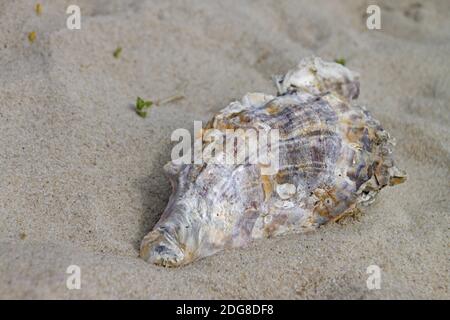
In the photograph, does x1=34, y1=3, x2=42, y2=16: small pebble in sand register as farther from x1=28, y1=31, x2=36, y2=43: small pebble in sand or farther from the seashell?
the seashell

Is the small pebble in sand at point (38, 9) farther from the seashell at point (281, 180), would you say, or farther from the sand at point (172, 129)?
the seashell at point (281, 180)

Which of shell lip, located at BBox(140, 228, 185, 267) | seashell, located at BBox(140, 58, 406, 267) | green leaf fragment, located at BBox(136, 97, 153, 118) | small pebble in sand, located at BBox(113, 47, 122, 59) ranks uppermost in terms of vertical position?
small pebble in sand, located at BBox(113, 47, 122, 59)

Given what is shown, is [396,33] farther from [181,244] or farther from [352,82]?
[181,244]

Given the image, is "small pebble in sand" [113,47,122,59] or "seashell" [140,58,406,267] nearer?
"seashell" [140,58,406,267]

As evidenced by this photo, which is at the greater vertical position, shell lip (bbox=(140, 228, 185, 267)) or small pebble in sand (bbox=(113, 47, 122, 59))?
small pebble in sand (bbox=(113, 47, 122, 59))

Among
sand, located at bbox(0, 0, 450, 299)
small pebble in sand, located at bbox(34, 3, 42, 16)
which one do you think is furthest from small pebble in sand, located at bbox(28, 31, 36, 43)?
small pebble in sand, located at bbox(34, 3, 42, 16)
